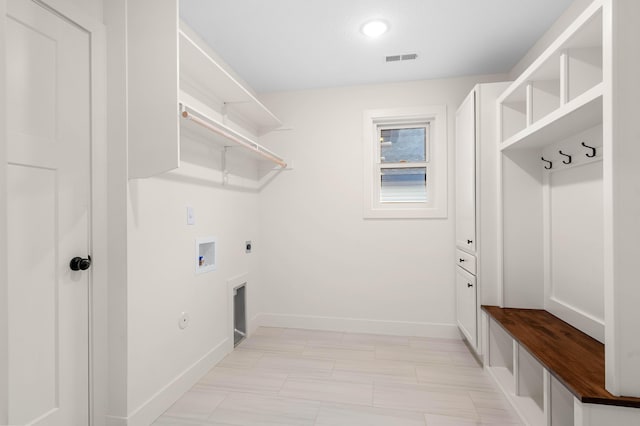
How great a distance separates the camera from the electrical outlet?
2.11 metres

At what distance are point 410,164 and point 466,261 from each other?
113cm

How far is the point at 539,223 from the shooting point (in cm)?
228

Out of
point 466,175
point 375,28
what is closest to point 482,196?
point 466,175

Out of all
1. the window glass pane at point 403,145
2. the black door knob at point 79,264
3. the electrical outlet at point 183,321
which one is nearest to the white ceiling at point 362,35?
the window glass pane at point 403,145

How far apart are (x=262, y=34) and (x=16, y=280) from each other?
6.81ft

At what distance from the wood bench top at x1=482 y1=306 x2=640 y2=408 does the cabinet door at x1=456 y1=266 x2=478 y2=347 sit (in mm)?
210

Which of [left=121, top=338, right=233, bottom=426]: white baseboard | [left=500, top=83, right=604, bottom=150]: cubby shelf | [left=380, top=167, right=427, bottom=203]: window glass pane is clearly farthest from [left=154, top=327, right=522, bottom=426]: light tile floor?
[left=500, top=83, right=604, bottom=150]: cubby shelf

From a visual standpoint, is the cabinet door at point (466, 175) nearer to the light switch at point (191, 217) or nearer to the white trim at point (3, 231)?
the light switch at point (191, 217)

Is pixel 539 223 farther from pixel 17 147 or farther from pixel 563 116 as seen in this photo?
pixel 17 147

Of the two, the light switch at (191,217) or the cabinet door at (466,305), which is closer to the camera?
the light switch at (191,217)

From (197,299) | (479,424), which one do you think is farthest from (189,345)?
(479,424)

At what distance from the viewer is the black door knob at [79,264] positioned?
1505mm

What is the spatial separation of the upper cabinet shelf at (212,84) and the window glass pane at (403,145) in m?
1.20

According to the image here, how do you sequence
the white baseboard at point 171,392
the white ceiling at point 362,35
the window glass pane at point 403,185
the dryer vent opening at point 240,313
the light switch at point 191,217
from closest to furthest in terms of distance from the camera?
the white baseboard at point 171,392 → the white ceiling at point 362,35 → the light switch at point 191,217 → the dryer vent opening at point 240,313 → the window glass pane at point 403,185
